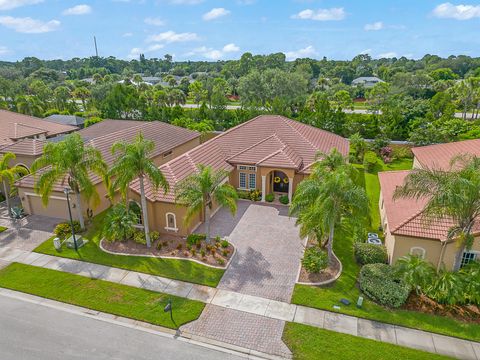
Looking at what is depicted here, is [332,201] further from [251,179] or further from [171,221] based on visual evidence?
[251,179]

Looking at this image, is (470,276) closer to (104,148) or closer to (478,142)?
(478,142)

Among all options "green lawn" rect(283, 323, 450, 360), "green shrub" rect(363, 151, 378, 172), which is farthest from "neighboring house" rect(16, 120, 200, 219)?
"green shrub" rect(363, 151, 378, 172)

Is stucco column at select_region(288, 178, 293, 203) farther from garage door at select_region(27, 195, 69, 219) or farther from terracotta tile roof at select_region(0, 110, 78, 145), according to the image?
terracotta tile roof at select_region(0, 110, 78, 145)

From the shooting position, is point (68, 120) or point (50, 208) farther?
point (68, 120)

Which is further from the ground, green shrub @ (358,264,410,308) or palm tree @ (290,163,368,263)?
palm tree @ (290,163,368,263)

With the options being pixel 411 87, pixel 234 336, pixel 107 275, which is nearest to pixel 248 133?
pixel 107 275

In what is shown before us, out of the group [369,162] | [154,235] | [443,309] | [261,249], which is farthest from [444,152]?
[154,235]
